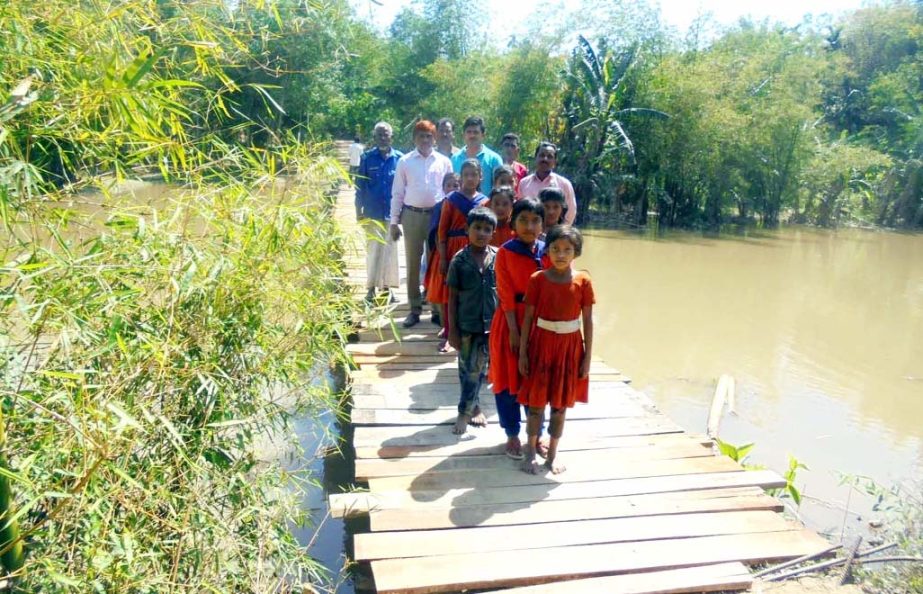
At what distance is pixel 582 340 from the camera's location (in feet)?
11.4

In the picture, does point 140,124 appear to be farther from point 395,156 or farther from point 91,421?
point 395,156

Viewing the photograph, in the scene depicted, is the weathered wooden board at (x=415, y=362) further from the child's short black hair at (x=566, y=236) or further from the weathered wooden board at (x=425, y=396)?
the child's short black hair at (x=566, y=236)

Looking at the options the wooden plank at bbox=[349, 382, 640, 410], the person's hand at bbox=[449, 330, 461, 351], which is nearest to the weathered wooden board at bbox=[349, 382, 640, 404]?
the wooden plank at bbox=[349, 382, 640, 410]

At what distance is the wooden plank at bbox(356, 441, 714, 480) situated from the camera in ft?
11.6

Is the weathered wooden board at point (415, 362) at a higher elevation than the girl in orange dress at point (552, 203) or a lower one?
lower

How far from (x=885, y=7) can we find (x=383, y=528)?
3609 centimetres

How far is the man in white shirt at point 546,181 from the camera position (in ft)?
16.5

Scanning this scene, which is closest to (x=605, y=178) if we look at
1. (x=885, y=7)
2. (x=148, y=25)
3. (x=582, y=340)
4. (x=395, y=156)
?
(x=395, y=156)

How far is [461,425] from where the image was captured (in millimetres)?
3963

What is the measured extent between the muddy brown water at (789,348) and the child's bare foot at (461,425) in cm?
251

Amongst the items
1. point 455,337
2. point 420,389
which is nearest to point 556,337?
point 455,337

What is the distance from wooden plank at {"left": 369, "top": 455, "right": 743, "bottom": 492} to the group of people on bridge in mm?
89

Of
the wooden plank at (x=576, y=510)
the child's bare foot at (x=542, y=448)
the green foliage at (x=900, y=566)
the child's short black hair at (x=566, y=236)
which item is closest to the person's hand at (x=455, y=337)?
the child's bare foot at (x=542, y=448)

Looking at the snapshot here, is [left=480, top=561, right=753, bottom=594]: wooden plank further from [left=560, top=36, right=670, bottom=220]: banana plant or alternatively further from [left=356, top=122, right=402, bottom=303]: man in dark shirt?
[left=560, top=36, right=670, bottom=220]: banana plant
